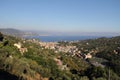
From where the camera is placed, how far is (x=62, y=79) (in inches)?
664

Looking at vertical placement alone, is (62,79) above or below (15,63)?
below

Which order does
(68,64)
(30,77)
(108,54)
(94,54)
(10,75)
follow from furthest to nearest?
(94,54)
(108,54)
(68,64)
(30,77)
(10,75)

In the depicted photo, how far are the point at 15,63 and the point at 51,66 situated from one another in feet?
21.7

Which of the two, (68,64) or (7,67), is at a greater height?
(7,67)

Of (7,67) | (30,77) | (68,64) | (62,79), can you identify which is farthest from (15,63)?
(68,64)

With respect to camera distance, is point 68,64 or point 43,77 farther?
point 68,64

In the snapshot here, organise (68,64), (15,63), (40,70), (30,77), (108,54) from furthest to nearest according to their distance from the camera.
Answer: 1. (108,54)
2. (68,64)
3. (40,70)
4. (15,63)
5. (30,77)

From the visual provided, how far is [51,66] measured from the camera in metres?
22.6

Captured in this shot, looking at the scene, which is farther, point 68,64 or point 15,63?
point 68,64

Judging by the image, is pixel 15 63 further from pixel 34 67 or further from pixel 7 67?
pixel 34 67

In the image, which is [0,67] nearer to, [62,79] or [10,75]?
[10,75]

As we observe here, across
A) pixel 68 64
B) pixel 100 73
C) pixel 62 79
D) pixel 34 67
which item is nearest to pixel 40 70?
pixel 34 67

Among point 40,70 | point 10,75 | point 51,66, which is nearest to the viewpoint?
point 10,75

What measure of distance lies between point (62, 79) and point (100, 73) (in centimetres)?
367
